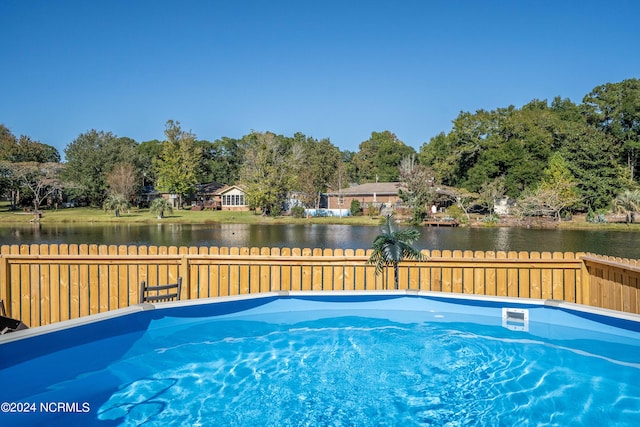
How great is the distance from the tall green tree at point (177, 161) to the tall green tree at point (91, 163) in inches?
229

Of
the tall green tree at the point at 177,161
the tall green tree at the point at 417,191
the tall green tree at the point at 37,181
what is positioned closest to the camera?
the tall green tree at the point at 417,191

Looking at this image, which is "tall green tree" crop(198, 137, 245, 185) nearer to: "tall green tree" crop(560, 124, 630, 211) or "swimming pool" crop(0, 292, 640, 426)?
"tall green tree" crop(560, 124, 630, 211)

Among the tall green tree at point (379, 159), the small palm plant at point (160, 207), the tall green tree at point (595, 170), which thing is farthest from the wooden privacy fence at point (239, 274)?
the tall green tree at point (379, 159)

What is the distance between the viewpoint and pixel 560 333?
637 centimetres

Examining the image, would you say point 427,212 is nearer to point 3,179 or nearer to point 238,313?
point 238,313

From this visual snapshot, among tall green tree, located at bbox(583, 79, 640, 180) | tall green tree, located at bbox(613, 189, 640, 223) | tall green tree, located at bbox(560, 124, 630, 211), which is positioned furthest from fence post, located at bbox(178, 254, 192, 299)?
tall green tree, located at bbox(583, 79, 640, 180)

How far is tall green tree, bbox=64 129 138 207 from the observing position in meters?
58.3

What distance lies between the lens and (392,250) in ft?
24.0

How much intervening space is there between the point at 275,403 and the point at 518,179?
1951 inches

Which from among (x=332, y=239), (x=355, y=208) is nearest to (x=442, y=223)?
(x=355, y=208)

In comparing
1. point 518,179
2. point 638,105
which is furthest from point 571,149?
point 638,105

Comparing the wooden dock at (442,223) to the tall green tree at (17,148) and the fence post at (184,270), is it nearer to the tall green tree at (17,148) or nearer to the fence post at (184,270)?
the fence post at (184,270)

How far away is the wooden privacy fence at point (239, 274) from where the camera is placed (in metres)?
7.09

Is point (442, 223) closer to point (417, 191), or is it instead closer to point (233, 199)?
point (417, 191)
